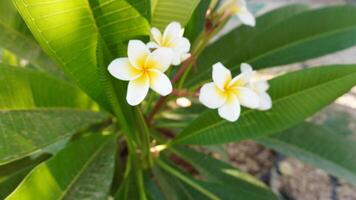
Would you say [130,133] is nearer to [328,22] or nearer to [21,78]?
[21,78]

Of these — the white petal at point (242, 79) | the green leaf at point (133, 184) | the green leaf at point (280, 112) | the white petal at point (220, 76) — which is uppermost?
the white petal at point (220, 76)

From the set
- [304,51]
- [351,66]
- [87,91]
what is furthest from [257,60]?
[87,91]

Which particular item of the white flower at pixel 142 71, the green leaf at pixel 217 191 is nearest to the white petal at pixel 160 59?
the white flower at pixel 142 71

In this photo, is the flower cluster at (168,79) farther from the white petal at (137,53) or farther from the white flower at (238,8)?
the white flower at (238,8)

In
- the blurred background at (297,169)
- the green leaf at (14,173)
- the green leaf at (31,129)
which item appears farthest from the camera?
the blurred background at (297,169)

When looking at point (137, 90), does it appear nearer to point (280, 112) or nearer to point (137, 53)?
point (137, 53)

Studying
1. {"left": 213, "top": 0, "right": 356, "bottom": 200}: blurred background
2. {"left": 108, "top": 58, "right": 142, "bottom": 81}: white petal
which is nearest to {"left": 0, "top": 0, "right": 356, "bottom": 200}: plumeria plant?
{"left": 108, "top": 58, "right": 142, "bottom": 81}: white petal
